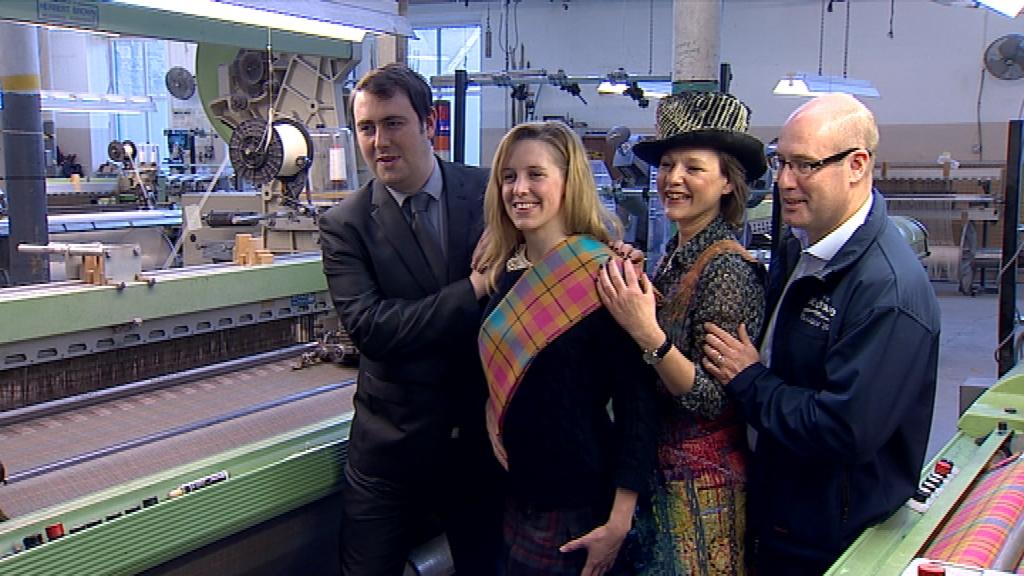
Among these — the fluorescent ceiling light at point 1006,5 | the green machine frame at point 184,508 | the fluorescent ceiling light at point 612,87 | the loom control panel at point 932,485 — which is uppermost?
the fluorescent ceiling light at point 612,87

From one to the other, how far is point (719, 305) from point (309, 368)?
1.50 metres

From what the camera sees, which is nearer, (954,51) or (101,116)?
(954,51)

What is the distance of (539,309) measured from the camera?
1446 mm

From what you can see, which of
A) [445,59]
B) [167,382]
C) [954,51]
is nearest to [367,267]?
[167,382]

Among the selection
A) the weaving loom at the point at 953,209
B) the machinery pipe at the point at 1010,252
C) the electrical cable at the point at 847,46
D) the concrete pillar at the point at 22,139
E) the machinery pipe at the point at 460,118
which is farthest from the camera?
the electrical cable at the point at 847,46

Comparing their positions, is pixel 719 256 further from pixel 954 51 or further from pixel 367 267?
pixel 954 51

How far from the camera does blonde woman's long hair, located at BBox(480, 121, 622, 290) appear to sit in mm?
1500

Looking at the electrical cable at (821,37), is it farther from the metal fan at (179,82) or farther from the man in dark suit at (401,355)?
the man in dark suit at (401,355)

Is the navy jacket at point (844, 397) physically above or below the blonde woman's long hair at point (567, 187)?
below

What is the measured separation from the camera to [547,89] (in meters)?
13.3

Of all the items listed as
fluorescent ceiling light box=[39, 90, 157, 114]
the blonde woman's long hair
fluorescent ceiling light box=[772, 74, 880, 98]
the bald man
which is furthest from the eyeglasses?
fluorescent ceiling light box=[39, 90, 157, 114]

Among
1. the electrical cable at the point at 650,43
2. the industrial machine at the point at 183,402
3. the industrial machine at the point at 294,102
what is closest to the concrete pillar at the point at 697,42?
the industrial machine at the point at 294,102

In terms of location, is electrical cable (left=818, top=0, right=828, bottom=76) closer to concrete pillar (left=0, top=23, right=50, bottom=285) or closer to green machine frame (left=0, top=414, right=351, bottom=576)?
concrete pillar (left=0, top=23, right=50, bottom=285)

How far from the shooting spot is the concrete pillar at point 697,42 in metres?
6.06
